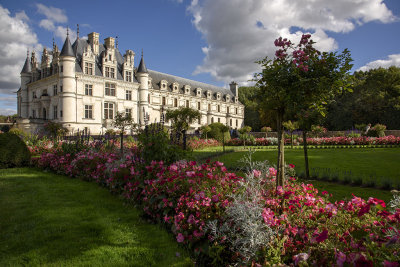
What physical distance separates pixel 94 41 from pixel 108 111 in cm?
910

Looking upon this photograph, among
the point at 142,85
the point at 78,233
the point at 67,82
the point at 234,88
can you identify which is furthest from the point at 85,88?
the point at 234,88

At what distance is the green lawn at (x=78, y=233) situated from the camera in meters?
3.04

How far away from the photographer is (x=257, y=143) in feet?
69.7

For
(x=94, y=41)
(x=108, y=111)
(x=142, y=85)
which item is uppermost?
(x=94, y=41)

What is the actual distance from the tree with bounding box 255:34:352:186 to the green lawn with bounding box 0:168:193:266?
6.87 feet

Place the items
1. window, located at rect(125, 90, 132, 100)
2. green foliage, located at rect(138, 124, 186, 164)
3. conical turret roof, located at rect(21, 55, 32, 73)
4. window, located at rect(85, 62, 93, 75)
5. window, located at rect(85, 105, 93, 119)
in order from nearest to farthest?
green foliage, located at rect(138, 124, 186, 164) → window, located at rect(85, 62, 93, 75) → window, located at rect(85, 105, 93, 119) → window, located at rect(125, 90, 132, 100) → conical turret roof, located at rect(21, 55, 32, 73)

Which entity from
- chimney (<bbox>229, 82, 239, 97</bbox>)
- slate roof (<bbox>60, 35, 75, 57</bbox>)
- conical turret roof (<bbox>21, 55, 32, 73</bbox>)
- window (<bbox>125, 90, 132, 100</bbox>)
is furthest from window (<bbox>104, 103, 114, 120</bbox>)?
chimney (<bbox>229, 82, 239, 97</bbox>)

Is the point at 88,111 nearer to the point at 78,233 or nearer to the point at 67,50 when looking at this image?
the point at 67,50

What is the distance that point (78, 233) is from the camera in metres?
3.75

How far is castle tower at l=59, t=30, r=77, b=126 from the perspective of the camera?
91.7 feet

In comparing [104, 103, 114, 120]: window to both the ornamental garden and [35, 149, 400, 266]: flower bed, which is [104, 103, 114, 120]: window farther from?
[35, 149, 400, 266]: flower bed

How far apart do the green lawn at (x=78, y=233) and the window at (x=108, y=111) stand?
1048 inches

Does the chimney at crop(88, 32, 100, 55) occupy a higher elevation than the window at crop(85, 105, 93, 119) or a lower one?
higher

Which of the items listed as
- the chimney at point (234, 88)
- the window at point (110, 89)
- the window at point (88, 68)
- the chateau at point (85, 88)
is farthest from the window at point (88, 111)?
the chimney at point (234, 88)
